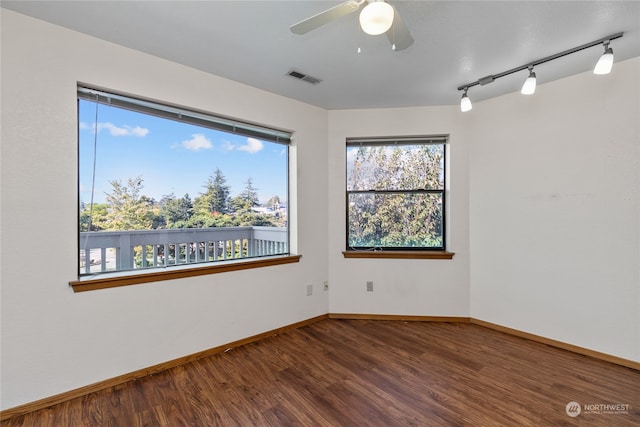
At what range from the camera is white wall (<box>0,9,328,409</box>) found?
1.79 metres

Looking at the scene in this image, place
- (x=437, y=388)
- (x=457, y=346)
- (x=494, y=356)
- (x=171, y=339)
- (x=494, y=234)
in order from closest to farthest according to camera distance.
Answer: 1. (x=437, y=388)
2. (x=171, y=339)
3. (x=494, y=356)
4. (x=457, y=346)
5. (x=494, y=234)

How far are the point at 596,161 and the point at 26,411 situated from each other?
470 centimetres

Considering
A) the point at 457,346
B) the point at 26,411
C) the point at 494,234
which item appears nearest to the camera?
the point at 26,411

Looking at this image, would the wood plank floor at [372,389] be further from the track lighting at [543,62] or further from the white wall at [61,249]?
the track lighting at [543,62]

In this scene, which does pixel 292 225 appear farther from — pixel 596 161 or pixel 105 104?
pixel 596 161

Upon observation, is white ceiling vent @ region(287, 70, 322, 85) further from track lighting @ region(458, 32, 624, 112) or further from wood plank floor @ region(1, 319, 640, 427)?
wood plank floor @ region(1, 319, 640, 427)

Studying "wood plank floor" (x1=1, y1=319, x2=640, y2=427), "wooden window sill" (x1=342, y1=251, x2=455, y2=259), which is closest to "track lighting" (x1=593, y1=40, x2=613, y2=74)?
"wooden window sill" (x1=342, y1=251, x2=455, y2=259)

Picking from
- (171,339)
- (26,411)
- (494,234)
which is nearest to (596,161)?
(494,234)

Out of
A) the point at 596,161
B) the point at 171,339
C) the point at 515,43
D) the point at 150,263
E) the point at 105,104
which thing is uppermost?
the point at 515,43

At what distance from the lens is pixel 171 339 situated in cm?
237


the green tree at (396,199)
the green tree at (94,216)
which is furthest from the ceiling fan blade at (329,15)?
the green tree at (396,199)

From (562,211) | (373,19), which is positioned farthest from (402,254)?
(373,19)

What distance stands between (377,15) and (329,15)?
29 cm

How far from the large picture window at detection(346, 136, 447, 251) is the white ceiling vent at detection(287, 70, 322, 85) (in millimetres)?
979
